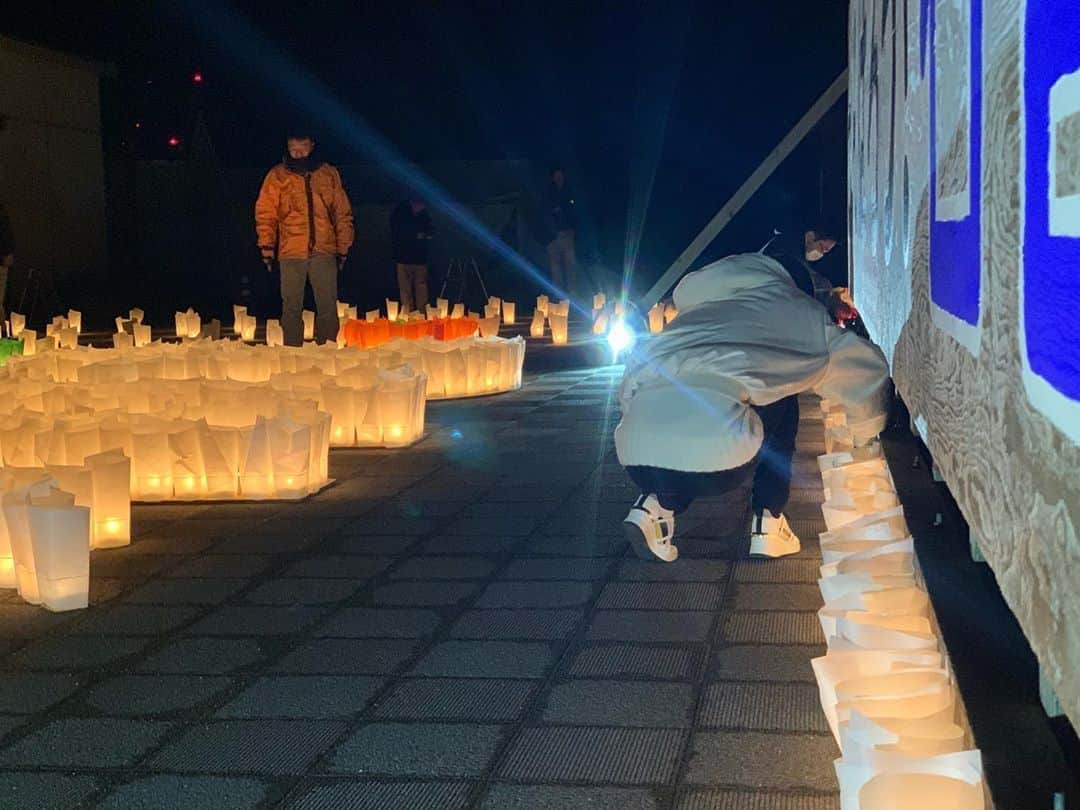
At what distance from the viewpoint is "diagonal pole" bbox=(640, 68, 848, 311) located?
14.9 m

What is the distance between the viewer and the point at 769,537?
4.46 m

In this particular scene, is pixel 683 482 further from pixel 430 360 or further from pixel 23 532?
pixel 430 360

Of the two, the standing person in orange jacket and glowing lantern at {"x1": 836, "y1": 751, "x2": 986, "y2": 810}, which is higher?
the standing person in orange jacket

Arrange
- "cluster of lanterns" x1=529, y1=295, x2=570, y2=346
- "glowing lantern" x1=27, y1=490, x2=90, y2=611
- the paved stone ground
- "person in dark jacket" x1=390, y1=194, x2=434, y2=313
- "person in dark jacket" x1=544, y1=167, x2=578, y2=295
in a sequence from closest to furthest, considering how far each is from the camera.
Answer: the paved stone ground
"glowing lantern" x1=27, y1=490, x2=90, y2=611
"cluster of lanterns" x1=529, y1=295, x2=570, y2=346
"person in dark jacket" x1=390, y1=194, x2=434, y2=313
"person in dark jacket" x1=544, y1=167, x2=578, y2=295

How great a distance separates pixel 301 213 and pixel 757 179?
7475mm

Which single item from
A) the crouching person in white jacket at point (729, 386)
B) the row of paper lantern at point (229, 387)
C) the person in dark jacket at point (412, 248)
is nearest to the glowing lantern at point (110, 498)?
the row of paper lantern at point (229, 387)

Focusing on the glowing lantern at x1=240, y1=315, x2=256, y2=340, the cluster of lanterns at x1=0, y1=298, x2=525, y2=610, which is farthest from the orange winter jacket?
the glowing lantern at x1=240, y1=315, x2=256, y2=340

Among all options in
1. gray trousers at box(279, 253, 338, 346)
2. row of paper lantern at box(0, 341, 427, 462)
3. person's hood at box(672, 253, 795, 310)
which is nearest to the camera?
person's hood at box(672, 253, 795, 310)

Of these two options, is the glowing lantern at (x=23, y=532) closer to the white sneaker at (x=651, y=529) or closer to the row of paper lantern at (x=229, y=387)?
the row of paper lantern at (x=229, y=387)

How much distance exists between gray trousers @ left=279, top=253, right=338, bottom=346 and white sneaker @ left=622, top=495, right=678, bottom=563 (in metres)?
6.10

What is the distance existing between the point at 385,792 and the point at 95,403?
15.1ft

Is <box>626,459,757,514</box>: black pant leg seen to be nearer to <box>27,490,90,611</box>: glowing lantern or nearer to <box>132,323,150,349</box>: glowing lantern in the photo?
<box>27,490,90,611</box>: glowing lantern

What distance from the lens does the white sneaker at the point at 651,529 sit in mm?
4371

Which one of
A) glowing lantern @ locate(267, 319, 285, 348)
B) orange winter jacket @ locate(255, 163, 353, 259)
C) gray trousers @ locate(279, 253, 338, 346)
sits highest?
orange winter jacket @ locate(255, 163, 353, 259)
